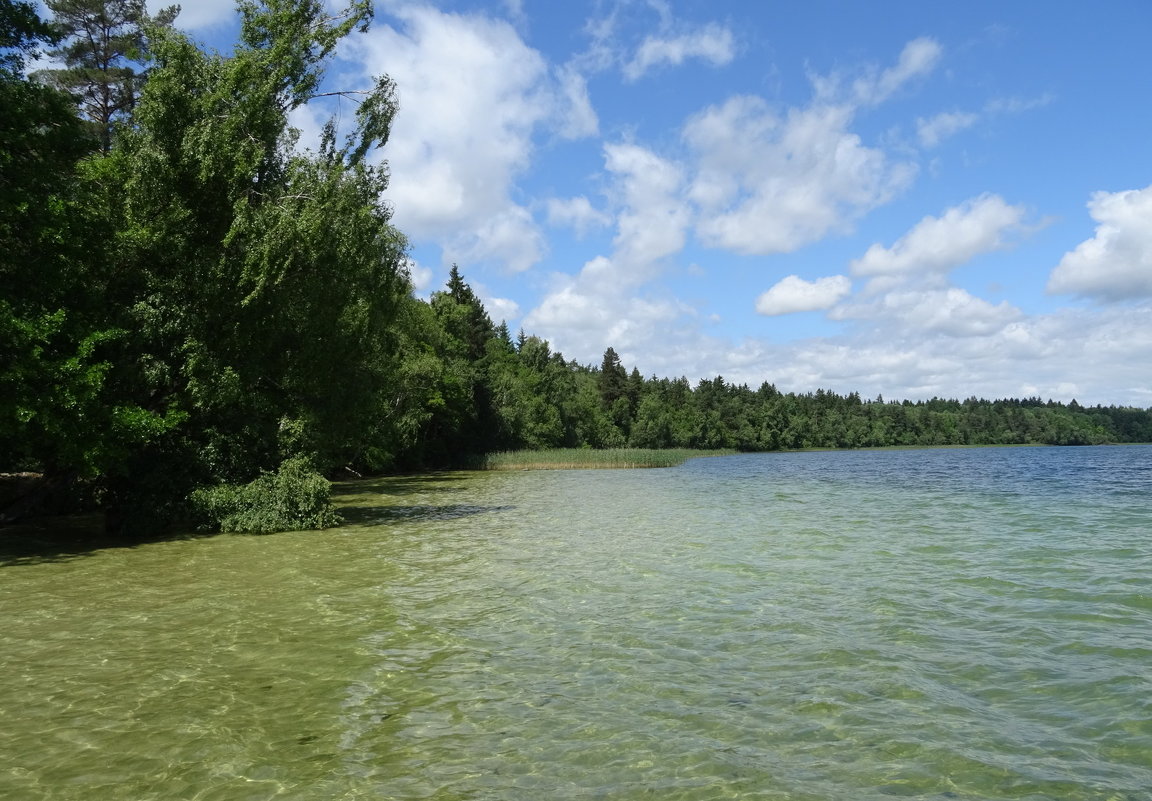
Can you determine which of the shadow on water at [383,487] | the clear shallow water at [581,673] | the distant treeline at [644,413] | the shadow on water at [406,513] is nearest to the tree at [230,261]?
the shadow on water at [406,513]

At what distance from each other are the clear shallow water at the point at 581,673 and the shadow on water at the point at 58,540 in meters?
0.36

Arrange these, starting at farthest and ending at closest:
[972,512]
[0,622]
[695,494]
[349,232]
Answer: [695,494]
[972,512]
[349,232]
[0,622]

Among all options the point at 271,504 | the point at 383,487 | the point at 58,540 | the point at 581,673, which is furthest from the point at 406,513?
the point at 581,673

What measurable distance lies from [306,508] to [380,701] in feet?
53.1

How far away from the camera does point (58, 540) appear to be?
19828 millimetres

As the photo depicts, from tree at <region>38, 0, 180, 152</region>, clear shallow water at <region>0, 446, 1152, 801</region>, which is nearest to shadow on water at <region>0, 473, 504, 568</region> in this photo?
clear shallow water at <region>0, 446, 1152, 801</region>

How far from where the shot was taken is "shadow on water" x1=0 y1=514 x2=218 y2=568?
16938 millimetres

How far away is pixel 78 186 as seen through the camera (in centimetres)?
2044

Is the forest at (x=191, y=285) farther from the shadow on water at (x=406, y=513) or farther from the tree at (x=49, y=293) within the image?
the shadow on water at (x=406, y=513)

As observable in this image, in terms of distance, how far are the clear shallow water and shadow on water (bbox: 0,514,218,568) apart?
364 millimetres

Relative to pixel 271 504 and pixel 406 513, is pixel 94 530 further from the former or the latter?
pixel 406 513

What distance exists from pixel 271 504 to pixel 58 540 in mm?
5409

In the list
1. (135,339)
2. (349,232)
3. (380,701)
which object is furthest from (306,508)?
(380,701)

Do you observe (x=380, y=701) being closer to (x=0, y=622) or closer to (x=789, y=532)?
(x=0, y=622)
